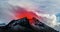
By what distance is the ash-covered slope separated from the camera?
141 inches

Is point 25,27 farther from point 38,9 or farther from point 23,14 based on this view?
point 38,9

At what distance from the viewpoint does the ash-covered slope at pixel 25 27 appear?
11.7ft

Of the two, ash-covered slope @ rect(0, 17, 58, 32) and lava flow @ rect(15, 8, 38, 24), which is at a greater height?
lava flow @ rect(15, 8, 38, 24)

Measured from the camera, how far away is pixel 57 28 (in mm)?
3574

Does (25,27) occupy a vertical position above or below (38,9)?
below

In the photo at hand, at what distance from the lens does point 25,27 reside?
11.8 feet

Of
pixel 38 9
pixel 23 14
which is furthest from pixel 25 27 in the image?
pixel 38 9

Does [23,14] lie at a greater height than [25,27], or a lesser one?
greater

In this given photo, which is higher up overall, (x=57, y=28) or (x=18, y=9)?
(x=18, y=9)

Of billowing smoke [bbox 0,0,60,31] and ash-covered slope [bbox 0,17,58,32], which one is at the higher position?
billowing smoke [bbox 0,0,60,31]

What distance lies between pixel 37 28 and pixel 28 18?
0.69 ft

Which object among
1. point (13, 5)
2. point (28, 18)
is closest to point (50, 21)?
point (28, 18)

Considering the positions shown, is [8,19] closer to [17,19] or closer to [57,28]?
[17,19]

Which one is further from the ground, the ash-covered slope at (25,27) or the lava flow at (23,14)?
the lava flow at (23,14)
